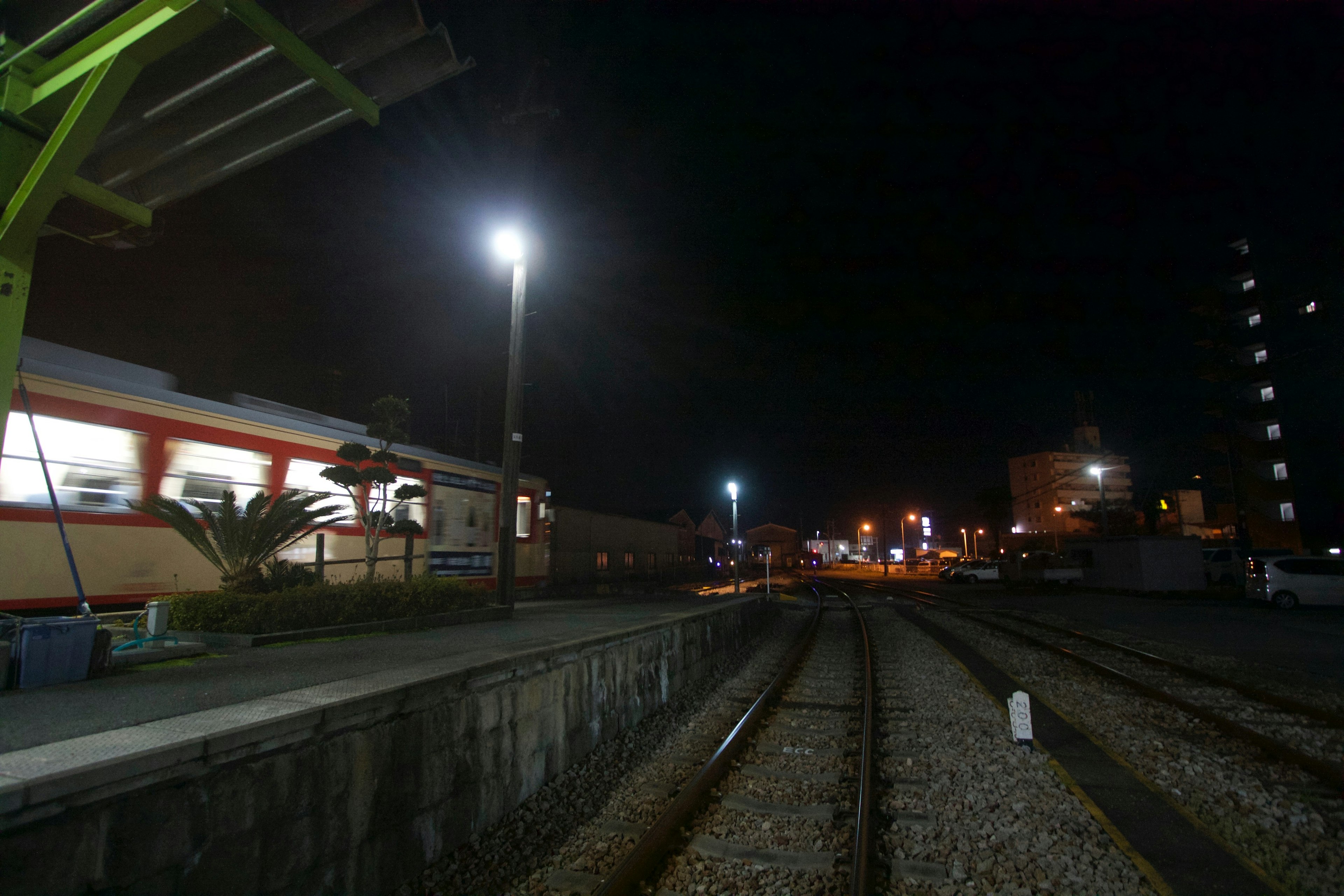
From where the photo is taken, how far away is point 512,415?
1085cm

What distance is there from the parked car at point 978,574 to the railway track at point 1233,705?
26.7 m

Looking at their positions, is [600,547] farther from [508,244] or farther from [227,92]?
[227,92]

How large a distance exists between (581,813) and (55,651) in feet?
12.5

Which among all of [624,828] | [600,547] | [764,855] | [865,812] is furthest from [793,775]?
[600,547]

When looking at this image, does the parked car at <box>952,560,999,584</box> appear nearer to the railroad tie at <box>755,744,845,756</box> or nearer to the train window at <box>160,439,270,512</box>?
the railroad tie at <box>755,744,845,756</box>

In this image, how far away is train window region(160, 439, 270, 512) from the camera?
7.80m

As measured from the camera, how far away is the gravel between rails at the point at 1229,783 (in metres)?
3.83

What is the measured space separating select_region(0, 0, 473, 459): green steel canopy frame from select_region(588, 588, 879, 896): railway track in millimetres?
4345

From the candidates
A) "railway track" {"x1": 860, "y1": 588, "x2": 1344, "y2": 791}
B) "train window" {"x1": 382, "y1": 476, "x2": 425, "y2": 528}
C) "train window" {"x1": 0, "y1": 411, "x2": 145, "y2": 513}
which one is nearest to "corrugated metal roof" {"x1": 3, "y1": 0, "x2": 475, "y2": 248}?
"train window" {"x1": 0, "y1": 411, "x2": 145, "y2": 513}

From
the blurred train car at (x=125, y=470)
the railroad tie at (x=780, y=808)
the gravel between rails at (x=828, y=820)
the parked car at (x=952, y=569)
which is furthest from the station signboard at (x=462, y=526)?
the parked car at (x=952, y=569)

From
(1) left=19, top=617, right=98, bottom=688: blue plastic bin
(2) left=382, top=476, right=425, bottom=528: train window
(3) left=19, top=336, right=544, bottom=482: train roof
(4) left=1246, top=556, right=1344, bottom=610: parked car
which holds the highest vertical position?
(3) left=19, top=336, right=544, bottom=482: train roof

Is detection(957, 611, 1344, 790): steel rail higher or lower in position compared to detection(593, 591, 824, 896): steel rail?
lower

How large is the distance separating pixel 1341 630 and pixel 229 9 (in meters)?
19.8

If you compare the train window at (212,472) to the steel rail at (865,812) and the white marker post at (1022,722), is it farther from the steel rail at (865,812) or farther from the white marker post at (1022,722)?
the white marker post at (1022,722)
